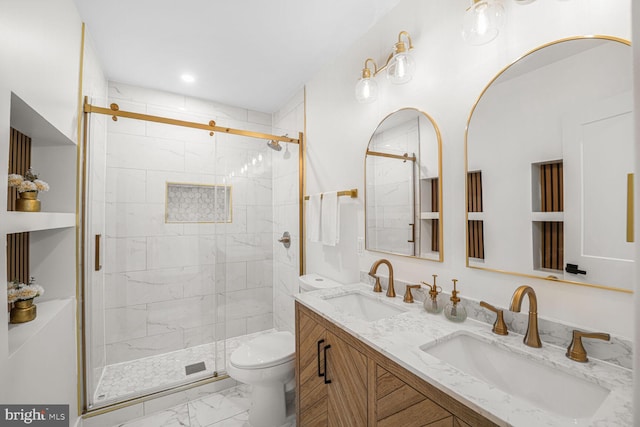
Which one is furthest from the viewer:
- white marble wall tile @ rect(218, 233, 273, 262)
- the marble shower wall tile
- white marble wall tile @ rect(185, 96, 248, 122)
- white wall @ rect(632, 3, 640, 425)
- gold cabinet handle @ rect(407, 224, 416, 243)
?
white marble wall tile @ rect(185, 96, 248, 122)

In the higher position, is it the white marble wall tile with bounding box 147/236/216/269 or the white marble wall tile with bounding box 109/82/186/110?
the white marble wall tile with bounding box 109/82/186/110

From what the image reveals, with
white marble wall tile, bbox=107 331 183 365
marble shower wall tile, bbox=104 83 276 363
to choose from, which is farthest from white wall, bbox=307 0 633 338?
white marble wall tile, bbox=107 331 183 365

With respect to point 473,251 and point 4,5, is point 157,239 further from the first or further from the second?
point 473,251

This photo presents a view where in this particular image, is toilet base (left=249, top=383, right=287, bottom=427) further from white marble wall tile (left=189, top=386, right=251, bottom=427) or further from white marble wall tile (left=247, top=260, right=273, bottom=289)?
white marble wall tile (left=247, top=260, right=273, bottom=289)

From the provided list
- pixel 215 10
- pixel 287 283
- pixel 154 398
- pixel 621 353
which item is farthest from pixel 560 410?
pixel 215 10

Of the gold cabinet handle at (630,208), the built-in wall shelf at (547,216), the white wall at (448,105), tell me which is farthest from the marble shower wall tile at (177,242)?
the gold cabinet handle at (630,208)

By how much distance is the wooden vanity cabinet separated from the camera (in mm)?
763

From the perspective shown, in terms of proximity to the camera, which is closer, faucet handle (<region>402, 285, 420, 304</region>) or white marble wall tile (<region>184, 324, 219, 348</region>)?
faucet handle (<region>402, 285, 420, 304</region>)

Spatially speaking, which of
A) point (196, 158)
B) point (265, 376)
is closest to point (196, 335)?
point (265, 376)

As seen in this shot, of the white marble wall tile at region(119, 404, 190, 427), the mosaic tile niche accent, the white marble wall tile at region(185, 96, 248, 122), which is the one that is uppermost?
the white marble wall tile at region(185, 96, 248, 122)

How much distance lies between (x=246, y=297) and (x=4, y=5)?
216 cm

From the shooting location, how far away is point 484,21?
1.03 m

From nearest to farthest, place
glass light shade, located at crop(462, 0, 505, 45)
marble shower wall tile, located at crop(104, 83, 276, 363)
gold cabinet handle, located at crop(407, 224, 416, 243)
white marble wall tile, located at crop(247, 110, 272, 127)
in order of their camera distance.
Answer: glass light shade, located at crop(462, 0, 505, 45) < gold cabinet handle, located at crop(407, 224, 416, 243) < marble shower wall tile, located at crop(104, 83, 276, 363) < white marble wall tile, located at crop(247, 110, 272, 127)

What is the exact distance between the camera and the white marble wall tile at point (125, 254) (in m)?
2.12
